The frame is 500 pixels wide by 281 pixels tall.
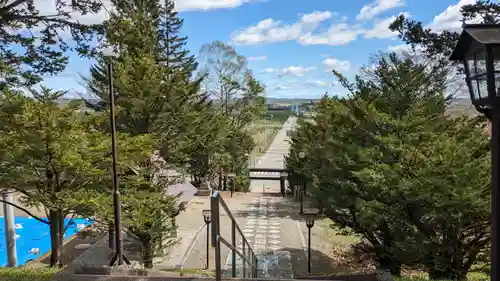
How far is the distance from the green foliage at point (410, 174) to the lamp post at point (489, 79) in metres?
5.48

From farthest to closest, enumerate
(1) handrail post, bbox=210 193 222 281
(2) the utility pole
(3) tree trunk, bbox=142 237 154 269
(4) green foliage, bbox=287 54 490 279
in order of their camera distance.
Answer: (2) the utility pole < (3) tree trunk, bbox=142 237 154 269 < (4) green foliage, bbox=287 54 490 279 < (1) handrail post, bbox=210 193 222 281

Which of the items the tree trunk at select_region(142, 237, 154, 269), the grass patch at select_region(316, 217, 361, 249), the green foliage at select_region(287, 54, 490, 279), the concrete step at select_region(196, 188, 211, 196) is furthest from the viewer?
the concrete step at select_region(196, 188, 211, 196)

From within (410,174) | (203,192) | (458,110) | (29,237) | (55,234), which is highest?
(458,110)

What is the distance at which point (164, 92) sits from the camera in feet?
61.8

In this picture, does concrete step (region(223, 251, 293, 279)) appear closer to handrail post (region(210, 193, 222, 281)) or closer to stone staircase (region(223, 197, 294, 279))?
stone staircase (region(223, 197, 294, 279))

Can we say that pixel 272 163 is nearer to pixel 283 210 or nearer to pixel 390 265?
pixel 283 210

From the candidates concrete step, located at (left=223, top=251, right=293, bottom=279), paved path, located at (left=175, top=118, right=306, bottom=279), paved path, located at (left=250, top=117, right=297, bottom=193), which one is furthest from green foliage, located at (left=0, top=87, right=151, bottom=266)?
paved path, located at (left=250, top=117, right=297, bottom=193)

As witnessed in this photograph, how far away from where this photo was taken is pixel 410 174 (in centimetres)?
953

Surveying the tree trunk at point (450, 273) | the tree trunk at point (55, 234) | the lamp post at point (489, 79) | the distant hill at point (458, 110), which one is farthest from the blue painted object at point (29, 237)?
the lamp post at point (489, 79)

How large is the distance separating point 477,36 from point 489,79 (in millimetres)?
350

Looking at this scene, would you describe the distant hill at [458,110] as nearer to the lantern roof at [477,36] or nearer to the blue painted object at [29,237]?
the lantern roof at [477,36]

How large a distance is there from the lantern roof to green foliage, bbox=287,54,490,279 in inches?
225

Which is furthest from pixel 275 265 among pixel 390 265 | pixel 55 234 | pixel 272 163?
pixel 272 163

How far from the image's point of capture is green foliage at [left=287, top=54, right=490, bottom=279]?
8.80m
